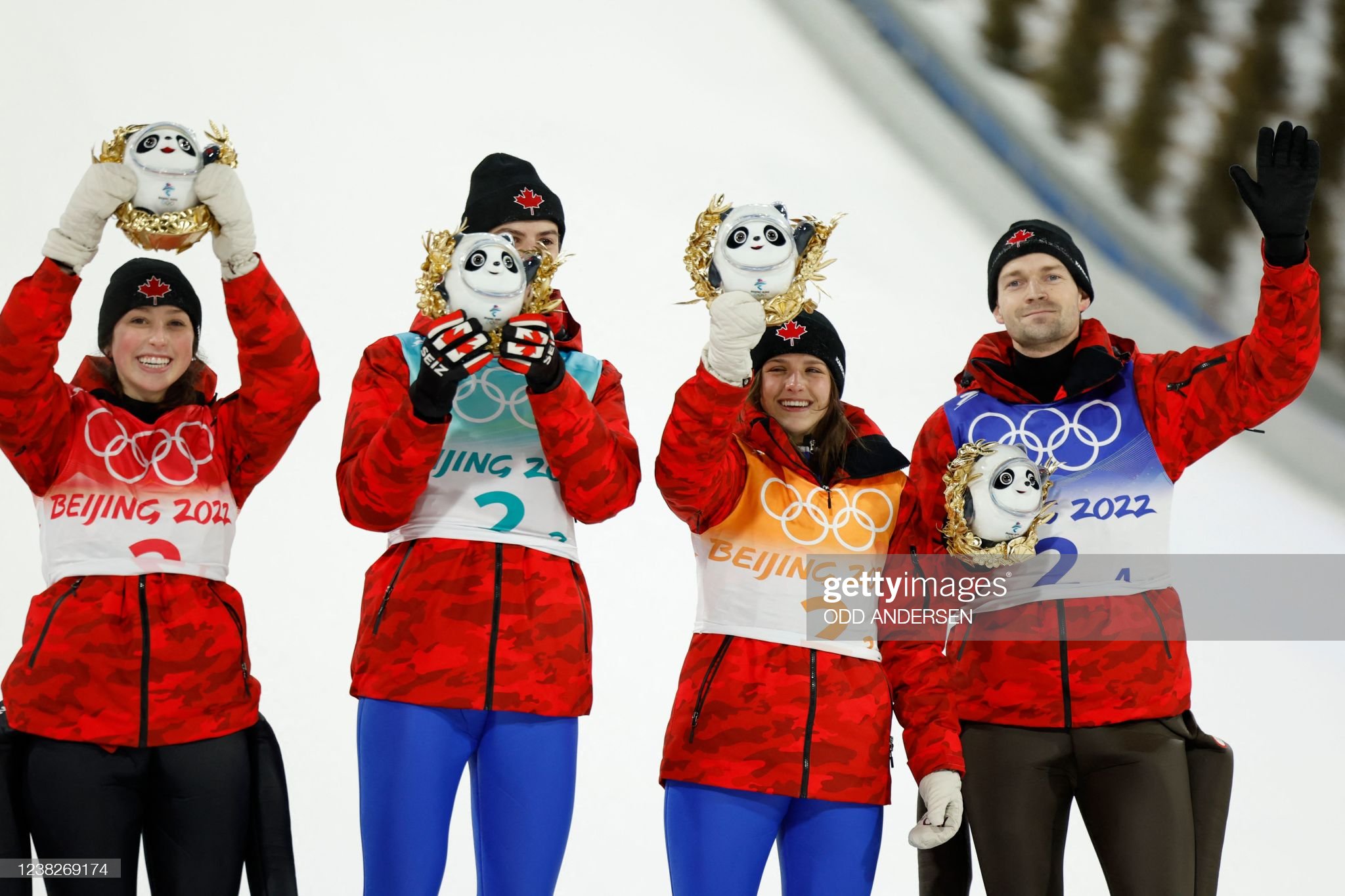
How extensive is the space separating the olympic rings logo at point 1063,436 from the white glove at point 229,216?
1444 mm

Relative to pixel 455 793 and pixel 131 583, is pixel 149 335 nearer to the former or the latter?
pixel 131 583

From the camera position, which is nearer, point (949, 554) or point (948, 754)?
point (948, 754)

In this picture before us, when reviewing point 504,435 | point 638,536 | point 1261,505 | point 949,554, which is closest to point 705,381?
point 504,435

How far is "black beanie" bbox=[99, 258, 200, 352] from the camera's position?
2646mm

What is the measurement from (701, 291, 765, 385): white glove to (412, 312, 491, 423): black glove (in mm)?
386

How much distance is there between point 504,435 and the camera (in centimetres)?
257

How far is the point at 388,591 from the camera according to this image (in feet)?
8.21

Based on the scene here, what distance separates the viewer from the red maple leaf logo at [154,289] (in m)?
2.65

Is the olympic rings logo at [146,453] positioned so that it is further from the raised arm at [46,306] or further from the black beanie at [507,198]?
the black beanie at [507,198]

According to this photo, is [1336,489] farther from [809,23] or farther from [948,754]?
[948,754]

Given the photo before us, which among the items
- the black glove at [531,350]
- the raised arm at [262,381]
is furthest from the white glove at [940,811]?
the raised arm at [262,381]

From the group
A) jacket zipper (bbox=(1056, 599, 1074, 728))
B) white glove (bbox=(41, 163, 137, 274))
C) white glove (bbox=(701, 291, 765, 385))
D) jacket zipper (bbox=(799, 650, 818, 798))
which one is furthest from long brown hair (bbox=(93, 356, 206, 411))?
jacket zipper (bbox=(1056, 599, 1074, 728))

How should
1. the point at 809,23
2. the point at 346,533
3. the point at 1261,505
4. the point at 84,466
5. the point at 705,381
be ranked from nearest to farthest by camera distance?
the point at 705,381
the point at 84,466
the point at 346,533
the point at 1261,505
the point at 809,23

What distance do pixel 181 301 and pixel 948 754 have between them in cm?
171
